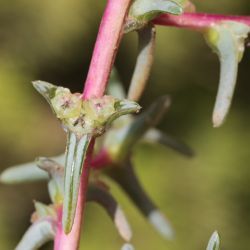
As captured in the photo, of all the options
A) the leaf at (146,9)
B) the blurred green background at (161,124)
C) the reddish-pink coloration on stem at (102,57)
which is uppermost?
the leaf at (146,9)

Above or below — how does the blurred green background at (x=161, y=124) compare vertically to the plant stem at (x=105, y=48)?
below

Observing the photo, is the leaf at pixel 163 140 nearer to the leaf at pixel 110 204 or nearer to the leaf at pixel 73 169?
the leaf at pixel 110 204

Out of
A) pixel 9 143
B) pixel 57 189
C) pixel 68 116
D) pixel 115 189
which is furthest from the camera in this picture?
pixel 9 143

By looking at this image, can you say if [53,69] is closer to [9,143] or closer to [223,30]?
[9,143]

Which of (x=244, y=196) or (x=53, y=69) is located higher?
(x=53, y=69)

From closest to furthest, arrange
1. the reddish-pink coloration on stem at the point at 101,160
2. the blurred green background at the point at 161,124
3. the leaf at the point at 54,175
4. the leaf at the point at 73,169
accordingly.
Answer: the leaf at the point at 73,169 < the leaf at the point at 54,175 < the reddish-pink coloration on stem at the point at 101,160 < the blurred green background at the point at 161,124

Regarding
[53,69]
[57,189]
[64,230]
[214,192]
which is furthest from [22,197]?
[64,230]

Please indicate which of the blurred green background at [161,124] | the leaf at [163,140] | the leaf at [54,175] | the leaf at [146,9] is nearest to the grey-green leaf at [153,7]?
the leaf at [146,9]
